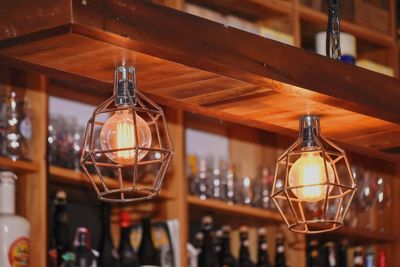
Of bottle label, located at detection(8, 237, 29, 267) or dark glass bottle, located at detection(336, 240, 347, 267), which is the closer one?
bottle label, located at detection(8, 237, 29, 267)

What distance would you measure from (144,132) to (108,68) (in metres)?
0.11

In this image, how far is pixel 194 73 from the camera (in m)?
1.61

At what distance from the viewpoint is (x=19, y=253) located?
272 centimetres

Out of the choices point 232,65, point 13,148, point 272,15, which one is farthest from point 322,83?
point 272,15

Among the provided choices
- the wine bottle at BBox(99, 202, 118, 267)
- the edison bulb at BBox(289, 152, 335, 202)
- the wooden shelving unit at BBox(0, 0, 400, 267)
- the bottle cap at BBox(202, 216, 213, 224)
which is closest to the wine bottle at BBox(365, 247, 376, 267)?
the bottle cap at BBox(202, 216, 213, 224)

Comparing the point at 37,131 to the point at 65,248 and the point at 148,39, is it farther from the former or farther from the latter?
the point at 148,39

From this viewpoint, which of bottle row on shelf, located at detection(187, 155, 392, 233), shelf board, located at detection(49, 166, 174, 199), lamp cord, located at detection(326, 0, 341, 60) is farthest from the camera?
bottle row on shelf, located at detection(187, 155, 392, 233)

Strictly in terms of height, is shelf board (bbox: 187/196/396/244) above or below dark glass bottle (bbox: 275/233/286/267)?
above

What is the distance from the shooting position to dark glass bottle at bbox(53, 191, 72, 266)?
3.04 m

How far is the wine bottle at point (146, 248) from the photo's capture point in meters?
3.30

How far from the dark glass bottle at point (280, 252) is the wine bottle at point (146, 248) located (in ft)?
1.85

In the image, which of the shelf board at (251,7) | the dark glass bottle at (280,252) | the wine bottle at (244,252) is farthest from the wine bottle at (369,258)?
the shelf board at (251,7)

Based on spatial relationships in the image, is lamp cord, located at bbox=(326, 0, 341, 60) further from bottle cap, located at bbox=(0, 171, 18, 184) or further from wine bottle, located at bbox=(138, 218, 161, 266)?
wine bottle, located at bbox=(138, 218, 161, 266)

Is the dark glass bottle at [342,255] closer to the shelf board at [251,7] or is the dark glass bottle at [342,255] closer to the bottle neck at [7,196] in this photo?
the shelf board at [251,7]
